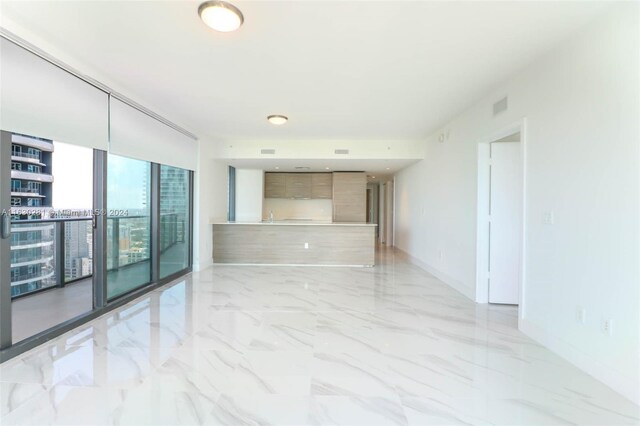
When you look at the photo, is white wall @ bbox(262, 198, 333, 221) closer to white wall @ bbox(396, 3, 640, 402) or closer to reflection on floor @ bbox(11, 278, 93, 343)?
reflection on floor @ bbox(11, 278, 93, 343)

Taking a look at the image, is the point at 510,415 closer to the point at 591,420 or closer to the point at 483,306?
the point at 591,420

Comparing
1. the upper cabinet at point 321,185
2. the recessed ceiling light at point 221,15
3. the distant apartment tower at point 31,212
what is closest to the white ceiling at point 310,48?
the recessed ceiling light at point 221,15

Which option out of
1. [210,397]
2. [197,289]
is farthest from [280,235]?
[210,397]

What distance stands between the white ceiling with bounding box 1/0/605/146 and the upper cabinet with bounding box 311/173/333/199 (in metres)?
4.35

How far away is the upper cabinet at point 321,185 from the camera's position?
853 centimetres

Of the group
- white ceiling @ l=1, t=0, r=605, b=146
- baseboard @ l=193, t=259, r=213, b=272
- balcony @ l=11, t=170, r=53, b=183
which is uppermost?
white ceiling @ l=1, t=0, r=605, b=146

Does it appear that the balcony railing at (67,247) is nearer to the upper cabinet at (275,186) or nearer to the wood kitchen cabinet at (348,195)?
the upper cabinet at (275,186)

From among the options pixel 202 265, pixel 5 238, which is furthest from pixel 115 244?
pixel 202 265

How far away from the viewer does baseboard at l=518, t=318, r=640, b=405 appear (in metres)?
1.96

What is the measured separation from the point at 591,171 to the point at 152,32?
142 inches

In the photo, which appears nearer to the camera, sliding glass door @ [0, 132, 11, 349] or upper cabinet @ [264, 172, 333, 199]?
sliding glass door @ [0, 132, 11, 349]

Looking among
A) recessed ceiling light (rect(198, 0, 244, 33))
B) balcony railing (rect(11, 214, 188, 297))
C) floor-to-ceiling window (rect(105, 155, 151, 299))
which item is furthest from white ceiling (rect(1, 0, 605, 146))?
balcony railing (rect(11, 214, 188, 297))

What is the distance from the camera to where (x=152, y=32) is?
92.7 inches

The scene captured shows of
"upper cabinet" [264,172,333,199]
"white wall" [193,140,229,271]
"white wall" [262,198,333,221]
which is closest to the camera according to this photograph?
"white wall" [193,140,229,271]
